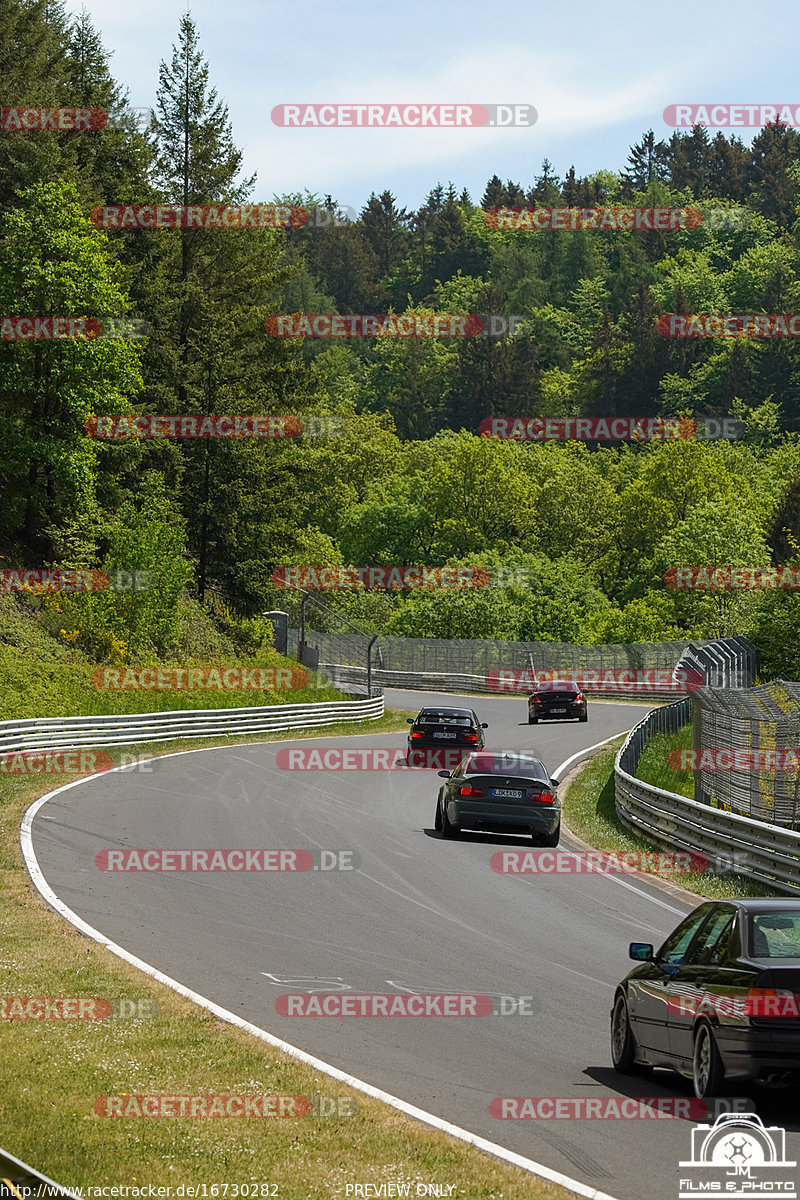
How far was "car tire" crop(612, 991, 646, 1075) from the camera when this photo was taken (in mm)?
9148

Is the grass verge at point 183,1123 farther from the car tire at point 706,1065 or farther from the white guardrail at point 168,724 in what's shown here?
the white guardrail at point 168,724

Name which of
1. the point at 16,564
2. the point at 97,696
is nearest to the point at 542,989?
the point at 97,696

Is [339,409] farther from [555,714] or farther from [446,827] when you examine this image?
[446,827]

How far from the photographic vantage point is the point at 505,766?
74.3 feet

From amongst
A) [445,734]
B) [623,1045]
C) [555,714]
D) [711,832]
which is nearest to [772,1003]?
[623,1045]

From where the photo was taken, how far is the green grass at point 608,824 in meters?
18.3

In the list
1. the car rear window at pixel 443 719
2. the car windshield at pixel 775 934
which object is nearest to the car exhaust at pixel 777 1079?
the car windshield at pixel 775 934

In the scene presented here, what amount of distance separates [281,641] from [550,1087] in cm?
5299

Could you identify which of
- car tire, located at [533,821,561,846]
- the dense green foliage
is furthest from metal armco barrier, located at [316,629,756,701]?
car tire, located at [533,821,561,846]

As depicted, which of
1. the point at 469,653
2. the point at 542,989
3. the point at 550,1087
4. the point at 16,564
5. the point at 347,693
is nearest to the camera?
the point at 550,1087

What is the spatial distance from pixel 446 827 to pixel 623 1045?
44.0 feet

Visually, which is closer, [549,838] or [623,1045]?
[623,1045]

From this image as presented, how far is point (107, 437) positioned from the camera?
50.4 metres

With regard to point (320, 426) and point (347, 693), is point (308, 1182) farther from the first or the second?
point (320, 426)
